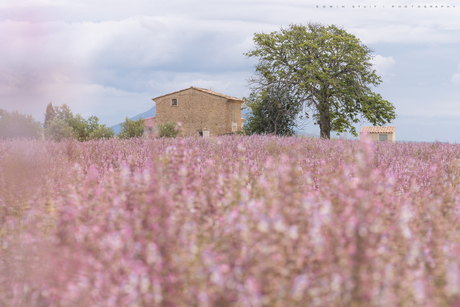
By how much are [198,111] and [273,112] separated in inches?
364

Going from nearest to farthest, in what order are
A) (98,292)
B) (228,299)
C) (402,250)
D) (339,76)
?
(228,299) → (98,292) → (402,250) → (339,76)

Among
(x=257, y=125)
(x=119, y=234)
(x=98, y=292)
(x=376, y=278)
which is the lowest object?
(x=98, y=292)

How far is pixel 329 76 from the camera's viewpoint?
28453mm

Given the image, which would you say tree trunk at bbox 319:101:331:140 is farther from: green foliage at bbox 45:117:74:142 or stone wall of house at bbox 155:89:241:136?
green foliage at bbox 45:117:74:142

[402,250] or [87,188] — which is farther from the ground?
[87,188]

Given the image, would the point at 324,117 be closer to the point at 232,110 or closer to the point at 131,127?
the point at 232,110

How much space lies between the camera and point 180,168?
2348 millimetres

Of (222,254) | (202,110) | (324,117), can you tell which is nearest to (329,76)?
Answer: (324,117)

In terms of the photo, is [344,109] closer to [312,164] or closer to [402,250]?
[312,164]

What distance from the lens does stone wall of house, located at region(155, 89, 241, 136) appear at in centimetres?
3591

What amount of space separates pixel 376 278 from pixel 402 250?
1.97 feet

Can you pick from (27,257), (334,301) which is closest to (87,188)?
(27,257)

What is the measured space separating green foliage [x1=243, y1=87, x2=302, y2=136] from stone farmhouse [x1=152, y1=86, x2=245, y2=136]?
5.22m

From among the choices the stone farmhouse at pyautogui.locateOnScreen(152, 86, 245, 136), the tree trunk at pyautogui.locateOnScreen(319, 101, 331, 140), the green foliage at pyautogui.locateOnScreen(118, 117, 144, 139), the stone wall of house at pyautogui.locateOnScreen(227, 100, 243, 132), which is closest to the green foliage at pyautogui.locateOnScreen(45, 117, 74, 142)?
the green foliage at pyautogui.locateOnScreen(118, 117, 144, 139)
